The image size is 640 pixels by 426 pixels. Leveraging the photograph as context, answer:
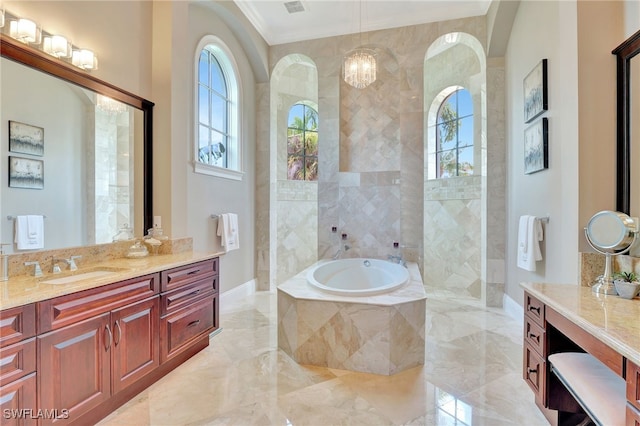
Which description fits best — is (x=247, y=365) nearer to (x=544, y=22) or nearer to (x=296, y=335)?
(x=296, y=335)

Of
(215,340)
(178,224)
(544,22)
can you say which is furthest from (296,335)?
(544,22)

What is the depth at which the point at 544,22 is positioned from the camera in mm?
2816

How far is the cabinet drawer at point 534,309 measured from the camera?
5.60 feet

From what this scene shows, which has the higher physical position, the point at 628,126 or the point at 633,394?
the point at 628,126

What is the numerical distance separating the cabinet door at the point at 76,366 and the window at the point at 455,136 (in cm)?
454

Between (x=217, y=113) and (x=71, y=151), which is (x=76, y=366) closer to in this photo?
(x=71, y=151)

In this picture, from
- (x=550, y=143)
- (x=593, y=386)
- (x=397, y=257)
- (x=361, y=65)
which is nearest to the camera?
(x=593, y=386)

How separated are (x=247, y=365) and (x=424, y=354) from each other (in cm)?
146

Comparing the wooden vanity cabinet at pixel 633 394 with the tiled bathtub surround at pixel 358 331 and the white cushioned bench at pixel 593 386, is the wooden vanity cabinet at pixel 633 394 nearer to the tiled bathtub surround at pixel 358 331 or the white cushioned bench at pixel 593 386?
the white cushioned bench at pixel 593 386

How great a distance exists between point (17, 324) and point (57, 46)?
6.18 ft

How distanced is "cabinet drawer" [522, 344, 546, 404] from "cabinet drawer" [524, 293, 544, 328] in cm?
19

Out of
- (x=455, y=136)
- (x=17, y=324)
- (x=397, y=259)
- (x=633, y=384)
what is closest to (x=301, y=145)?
(x=455, y=136)

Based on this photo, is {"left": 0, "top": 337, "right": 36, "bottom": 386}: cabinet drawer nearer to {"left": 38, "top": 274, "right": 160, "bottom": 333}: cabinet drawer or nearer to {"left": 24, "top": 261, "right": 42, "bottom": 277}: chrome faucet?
{"left": 38, "top": 274, "right": 160, "bottom": 333}: cabinet drawer

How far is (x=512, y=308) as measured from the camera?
11.7 ft
